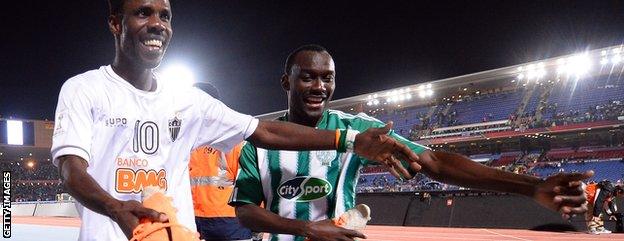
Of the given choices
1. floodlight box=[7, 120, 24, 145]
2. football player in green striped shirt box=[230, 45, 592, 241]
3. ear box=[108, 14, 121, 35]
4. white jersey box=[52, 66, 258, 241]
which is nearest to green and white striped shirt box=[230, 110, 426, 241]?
football player in green striped shirt box=[230, 45, 592, 241]

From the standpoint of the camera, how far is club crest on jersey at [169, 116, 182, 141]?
84.6 inches

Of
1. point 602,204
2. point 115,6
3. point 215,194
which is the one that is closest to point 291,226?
point 115,6

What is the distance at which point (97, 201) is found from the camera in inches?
64.2

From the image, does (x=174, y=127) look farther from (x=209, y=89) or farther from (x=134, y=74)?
(x=209, y=89)

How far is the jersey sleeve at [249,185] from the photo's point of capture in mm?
2811

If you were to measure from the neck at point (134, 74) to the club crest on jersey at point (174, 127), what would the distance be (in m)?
0.15

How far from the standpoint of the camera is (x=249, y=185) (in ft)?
9.26

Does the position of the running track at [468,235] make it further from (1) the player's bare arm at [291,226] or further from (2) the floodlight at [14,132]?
(2) the floodlight at [14,132]

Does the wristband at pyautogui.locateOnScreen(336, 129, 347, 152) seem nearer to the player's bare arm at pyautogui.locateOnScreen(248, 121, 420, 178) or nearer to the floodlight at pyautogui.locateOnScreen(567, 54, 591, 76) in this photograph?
the player's bare arm at pyautogui.locateOnScreen(248, 121, 420, 178)

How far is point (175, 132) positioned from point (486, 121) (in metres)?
32.7

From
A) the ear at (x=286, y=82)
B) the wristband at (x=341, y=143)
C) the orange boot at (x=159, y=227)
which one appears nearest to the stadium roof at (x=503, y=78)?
the ear at (x=286, y=82)

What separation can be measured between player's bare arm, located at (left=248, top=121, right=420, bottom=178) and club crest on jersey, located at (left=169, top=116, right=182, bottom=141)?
328 millimetres

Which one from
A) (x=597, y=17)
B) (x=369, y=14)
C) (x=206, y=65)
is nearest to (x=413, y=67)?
(x=369, y=14)

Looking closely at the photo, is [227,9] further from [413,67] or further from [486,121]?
[486,121]
